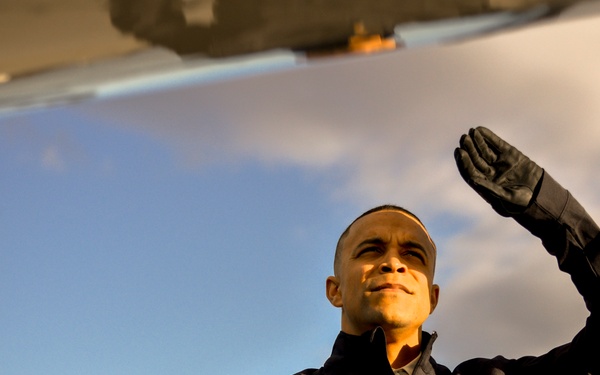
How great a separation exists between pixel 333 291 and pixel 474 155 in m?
0.80

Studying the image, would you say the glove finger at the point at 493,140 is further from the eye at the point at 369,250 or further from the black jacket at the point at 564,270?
the eye at the point at 369,250

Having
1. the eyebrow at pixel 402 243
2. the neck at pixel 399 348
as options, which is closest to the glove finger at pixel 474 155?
the eyebrow at pixel 402 243

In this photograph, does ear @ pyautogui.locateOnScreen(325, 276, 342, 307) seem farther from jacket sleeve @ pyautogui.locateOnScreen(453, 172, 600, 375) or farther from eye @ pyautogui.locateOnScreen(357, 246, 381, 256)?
jacket sleeve @ pyautogui.locateOnScreen(453, 172, 600, 375)

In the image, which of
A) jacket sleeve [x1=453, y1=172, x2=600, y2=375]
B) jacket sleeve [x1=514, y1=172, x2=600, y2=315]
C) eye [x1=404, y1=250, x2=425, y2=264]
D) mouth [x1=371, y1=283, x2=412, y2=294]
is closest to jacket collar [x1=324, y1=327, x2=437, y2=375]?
mouth [x1=371, y1=283, x2=412, y2=294]

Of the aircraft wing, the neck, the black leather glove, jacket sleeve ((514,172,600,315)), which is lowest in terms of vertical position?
the neck

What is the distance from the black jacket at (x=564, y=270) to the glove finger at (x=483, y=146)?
190 mm

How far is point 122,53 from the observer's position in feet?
1.41

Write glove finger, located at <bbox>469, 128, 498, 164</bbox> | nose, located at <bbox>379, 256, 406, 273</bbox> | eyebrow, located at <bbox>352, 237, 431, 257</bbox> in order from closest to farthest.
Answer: glove finger, located at <bbox>469, 128, 498, 164</bbox>, nose, located at <bbox>379, 256, 406, 273</bbox>, eyebrow, located at <bbox>352, 237, 431, 257</bbox>

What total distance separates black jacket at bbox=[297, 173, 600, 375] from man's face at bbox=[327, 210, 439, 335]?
11 centimetres

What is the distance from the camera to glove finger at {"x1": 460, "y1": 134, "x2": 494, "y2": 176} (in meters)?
2.46

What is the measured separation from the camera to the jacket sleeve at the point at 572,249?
239 cm

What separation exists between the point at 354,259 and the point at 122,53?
7.88ft

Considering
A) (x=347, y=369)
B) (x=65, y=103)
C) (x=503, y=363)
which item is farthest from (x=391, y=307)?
(x=65, y=103)

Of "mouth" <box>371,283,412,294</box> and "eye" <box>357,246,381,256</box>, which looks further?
"eye" <box>357,246,381,256</box>
